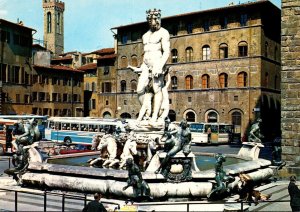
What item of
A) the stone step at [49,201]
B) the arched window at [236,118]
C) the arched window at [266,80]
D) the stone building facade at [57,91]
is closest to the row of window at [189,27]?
the arched window at [266,80]

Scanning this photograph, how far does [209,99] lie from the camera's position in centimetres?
4647

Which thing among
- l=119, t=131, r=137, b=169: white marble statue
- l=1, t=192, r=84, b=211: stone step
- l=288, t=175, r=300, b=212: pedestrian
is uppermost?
l=119, t=131, r=137, b=169: white marble statue

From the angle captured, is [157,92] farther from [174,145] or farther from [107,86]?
[107,86]

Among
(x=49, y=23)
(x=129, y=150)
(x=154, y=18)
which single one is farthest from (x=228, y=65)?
(x=49, y=23)

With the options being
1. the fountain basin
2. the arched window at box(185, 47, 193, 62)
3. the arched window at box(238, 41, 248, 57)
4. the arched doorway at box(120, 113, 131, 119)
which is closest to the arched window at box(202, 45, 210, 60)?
the arched window at box(185, 47, 193, 62)

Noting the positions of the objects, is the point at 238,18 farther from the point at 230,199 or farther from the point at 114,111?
the point at 230,199

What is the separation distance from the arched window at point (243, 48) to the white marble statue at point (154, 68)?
3094cm

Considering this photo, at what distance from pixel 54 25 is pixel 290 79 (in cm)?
8925

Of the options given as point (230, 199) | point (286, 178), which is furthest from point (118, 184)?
point (286, 178)

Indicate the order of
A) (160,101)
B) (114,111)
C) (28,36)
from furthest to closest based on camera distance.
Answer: (114,111)
(28,36)
(160,101)

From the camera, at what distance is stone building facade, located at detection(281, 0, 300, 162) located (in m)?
15.6

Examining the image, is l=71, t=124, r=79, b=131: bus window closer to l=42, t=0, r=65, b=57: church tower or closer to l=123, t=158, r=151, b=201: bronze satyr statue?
l=123, t=158, r=151, b=201: bronze satyr statue

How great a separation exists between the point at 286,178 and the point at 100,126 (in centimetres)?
1967

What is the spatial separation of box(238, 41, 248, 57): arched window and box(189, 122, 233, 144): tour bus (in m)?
8.17
